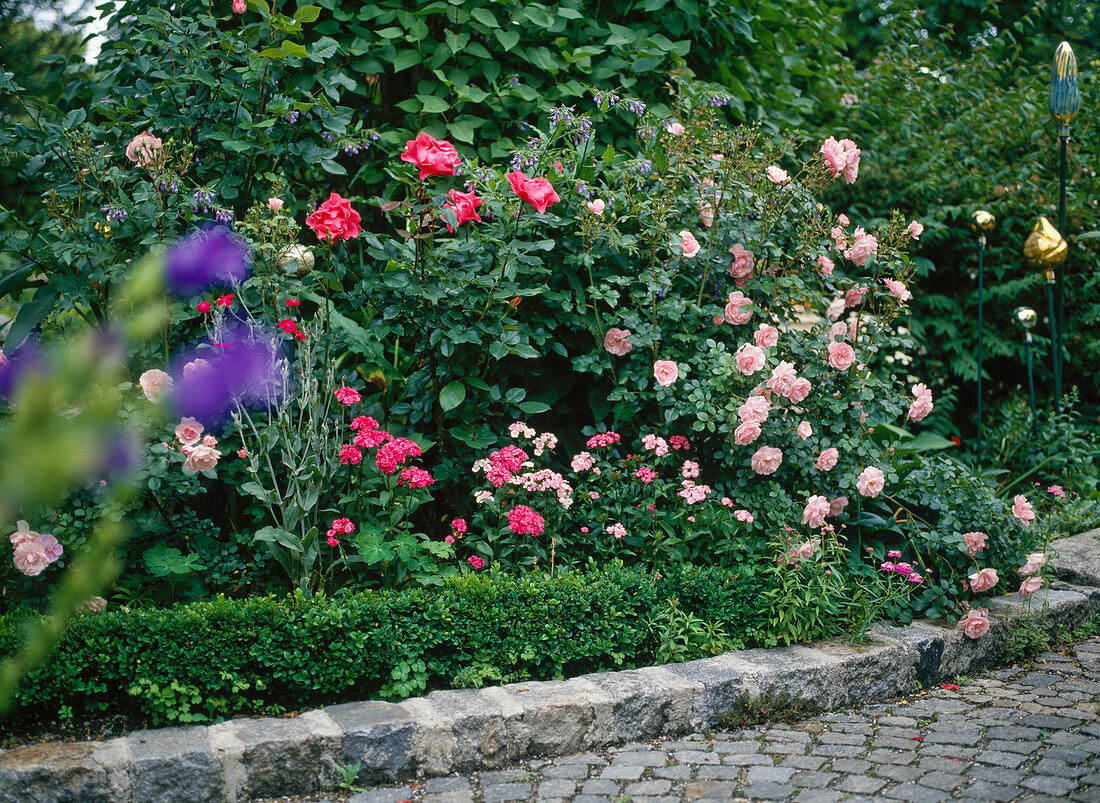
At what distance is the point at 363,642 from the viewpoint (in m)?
2.47

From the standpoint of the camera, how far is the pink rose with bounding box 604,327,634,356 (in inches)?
131

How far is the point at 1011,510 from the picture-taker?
3.48 m

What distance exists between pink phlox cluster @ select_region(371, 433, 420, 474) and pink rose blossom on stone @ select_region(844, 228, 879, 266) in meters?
1.98

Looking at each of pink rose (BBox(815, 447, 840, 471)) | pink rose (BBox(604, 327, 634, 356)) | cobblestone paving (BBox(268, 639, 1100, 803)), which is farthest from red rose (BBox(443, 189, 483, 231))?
cobblestone paving (BBox(268, 639, 1100, 803))

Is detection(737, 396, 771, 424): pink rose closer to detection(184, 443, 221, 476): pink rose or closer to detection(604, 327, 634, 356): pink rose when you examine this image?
detection(604, 327, 634, 356): pink rose

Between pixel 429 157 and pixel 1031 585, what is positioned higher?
pixel 429 157

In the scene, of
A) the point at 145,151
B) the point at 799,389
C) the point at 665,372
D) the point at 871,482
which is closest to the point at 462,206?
the point at 665,372

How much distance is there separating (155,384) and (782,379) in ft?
6.99

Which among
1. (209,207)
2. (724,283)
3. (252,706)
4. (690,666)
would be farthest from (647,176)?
(252,706)

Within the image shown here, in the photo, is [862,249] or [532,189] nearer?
[532,189]

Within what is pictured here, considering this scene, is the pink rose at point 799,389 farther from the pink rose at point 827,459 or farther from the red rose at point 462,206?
the red rose at point 462,206

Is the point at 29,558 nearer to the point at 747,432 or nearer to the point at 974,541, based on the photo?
the point at 747,432

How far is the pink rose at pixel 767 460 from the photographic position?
3102 mm

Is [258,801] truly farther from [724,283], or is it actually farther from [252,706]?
[724,283]
